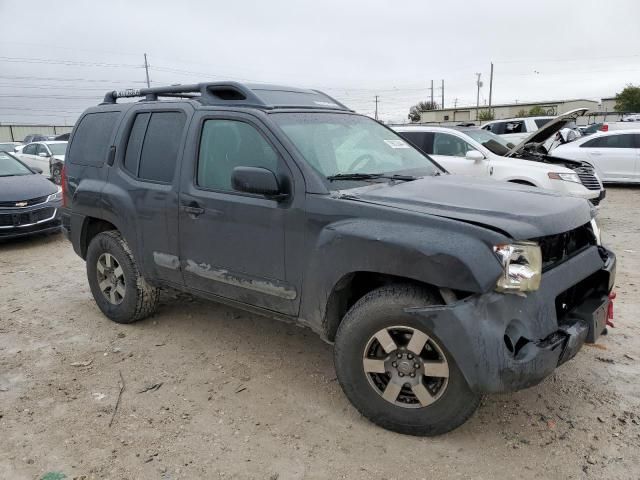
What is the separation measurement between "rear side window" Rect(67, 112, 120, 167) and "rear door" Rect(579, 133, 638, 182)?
11966mm

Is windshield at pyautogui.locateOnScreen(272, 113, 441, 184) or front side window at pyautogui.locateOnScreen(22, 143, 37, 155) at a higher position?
windshield at pyautogui.locateOnScreen(272, 113, 441, 184)

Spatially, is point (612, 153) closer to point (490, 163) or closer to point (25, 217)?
point (490, 163)

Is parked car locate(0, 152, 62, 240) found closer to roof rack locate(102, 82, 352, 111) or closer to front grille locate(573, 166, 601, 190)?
roof rack locate(102, 82, 352, 111)

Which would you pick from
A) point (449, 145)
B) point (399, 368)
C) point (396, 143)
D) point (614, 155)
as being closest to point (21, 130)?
point (449, 145)

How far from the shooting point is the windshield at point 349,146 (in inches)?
133

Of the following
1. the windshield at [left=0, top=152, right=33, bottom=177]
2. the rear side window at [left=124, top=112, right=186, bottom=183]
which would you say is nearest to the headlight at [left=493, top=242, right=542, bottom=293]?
the rear side window at [left=124, top=112, right=186, bottom=183]

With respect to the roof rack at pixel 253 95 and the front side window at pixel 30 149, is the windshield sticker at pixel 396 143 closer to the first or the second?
the roof rack at pixel 253 95

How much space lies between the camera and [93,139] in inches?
185

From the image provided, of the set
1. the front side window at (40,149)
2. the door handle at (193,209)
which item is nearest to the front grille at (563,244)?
the door handle at (193,209)

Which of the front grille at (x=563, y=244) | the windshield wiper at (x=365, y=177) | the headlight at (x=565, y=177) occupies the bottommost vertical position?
the headlight at (x=565, y=177)

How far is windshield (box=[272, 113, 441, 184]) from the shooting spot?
3.37 m

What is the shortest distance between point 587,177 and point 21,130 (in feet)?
185

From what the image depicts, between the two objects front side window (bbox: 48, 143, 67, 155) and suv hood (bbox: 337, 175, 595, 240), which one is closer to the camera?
suv hood (bbox: 337, 175, 595, 240)

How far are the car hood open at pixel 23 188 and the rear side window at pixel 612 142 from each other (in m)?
12.3
